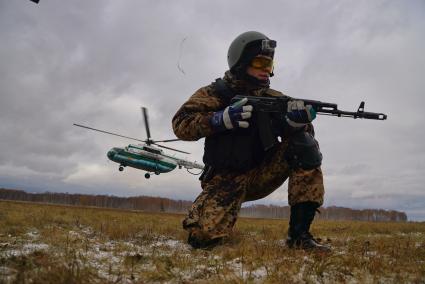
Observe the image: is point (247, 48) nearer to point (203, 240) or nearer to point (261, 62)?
point (261, 62)

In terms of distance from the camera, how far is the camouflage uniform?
456 centimetres

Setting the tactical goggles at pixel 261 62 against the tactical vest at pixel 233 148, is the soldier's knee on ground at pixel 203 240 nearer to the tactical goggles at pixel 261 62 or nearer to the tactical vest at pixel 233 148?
the tactical vest at pixel 233 148

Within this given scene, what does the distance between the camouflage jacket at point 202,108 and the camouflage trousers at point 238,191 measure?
0.75 meters

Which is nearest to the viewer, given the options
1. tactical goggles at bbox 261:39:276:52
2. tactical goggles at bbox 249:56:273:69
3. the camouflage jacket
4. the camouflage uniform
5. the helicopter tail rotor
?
the camouflage uniform

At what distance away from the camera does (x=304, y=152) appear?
4.63 m

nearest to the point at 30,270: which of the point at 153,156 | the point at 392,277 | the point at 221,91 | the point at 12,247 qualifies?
the point at 12,247

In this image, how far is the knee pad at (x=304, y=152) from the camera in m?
4.60

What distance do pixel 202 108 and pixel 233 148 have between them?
2.38ft

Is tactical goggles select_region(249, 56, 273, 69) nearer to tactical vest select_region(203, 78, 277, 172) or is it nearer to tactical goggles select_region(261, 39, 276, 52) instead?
tactical goggles select_region(261, 39, 276, 52)

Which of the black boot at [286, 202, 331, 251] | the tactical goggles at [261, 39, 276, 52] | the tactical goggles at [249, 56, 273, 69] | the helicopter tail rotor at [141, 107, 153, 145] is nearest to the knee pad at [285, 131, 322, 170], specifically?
the black boot at [286, 202, 331, 251]

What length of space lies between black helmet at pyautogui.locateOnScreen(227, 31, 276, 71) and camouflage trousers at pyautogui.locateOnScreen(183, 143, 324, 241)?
4.54 feet

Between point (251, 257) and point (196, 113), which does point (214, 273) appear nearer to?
point (251, 257)

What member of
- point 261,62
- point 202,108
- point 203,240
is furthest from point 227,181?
point 261,62

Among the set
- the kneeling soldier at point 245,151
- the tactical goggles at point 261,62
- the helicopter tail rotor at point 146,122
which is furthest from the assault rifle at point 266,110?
the helicopter tail rotor at point 146,122
